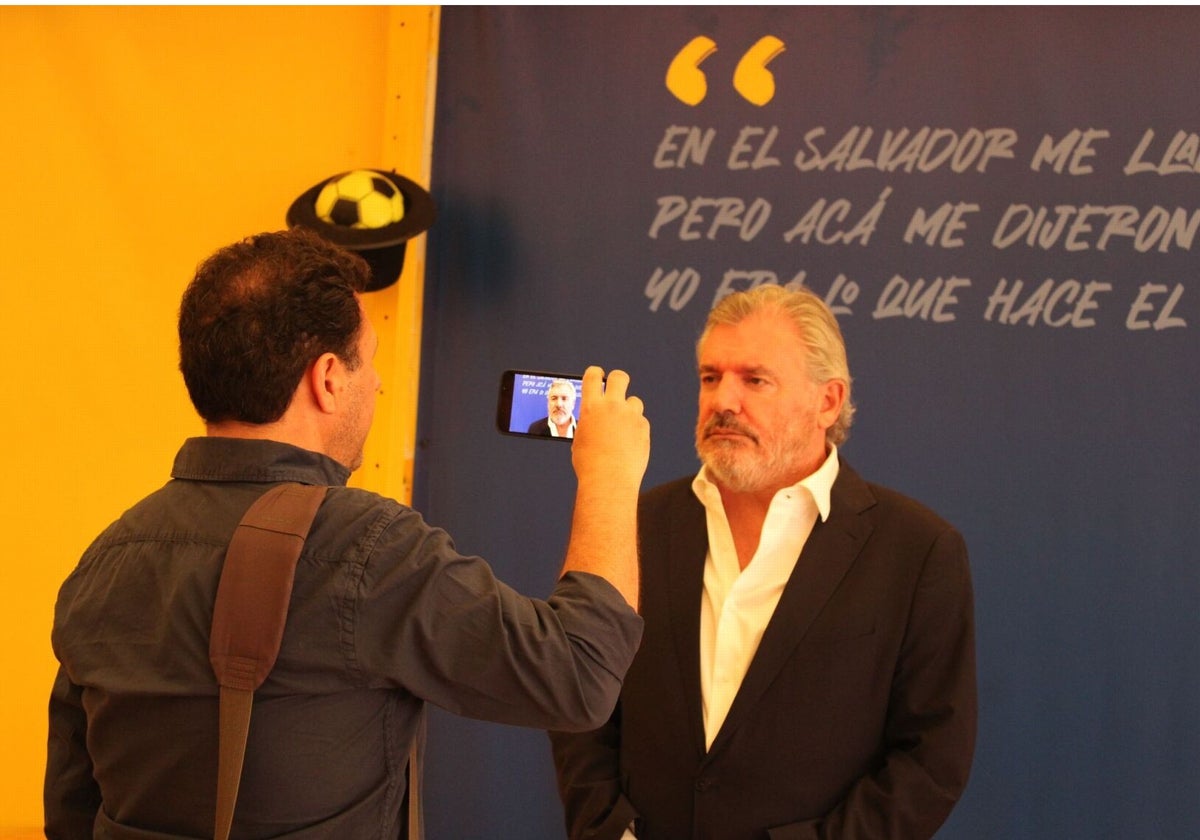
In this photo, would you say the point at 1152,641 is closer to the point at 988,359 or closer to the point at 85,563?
the point at 988,359

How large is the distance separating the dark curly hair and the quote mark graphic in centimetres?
203

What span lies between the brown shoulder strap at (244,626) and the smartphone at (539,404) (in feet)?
2.08

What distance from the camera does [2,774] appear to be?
11.1 ft

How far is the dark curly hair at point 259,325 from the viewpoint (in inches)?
52.2

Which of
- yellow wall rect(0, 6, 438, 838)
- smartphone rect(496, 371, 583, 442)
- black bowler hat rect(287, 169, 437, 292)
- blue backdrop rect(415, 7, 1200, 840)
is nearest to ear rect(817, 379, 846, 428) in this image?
smartphone rect(496, 371, 583, 442)

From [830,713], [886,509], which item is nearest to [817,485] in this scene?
[886,509]

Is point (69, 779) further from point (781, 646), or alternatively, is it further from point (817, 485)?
point (817, 485)

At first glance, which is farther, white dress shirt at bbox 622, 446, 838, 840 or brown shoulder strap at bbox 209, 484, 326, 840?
white dress shirt at bbox 622, 446, 838, 840

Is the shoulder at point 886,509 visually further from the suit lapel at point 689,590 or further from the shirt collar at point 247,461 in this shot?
the shirt collar at point 247,461

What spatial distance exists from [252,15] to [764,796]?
2.66 metres

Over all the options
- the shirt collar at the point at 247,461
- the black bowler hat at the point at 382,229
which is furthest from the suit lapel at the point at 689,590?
the black bowler hat at the point at 382,229

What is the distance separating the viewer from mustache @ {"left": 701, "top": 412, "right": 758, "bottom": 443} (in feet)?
7.22

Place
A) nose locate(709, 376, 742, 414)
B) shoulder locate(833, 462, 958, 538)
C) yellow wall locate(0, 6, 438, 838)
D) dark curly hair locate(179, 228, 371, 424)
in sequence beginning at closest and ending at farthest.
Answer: dark curly hair locate(179, 228, 371, 424)
shoulder locate(833, 462, 958, 538)
nose locate(709, 376, 742, 414)
yellow wall locate(0, 6, 438, 838)

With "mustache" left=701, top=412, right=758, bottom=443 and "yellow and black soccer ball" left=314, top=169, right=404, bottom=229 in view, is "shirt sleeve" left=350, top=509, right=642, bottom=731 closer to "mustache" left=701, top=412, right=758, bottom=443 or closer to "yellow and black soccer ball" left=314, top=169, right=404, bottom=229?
"mustache" left=701, top=412, right=758, bottom=443
